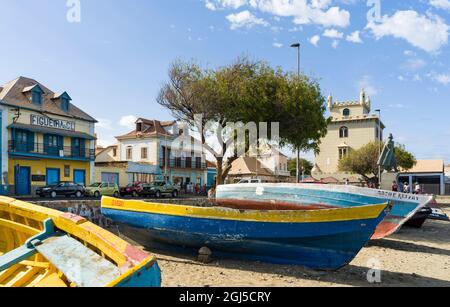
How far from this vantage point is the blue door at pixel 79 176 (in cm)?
3619

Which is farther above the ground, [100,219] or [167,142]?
[167,142]

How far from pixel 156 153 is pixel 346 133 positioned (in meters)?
37.8

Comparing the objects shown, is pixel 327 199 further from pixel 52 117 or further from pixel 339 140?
pixel 339 140

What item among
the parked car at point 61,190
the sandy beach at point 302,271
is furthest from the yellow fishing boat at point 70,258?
the parked car at point 61,190

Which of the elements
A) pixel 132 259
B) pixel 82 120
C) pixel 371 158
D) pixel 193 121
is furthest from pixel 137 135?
pixel 132 259

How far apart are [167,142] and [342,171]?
100.0ft

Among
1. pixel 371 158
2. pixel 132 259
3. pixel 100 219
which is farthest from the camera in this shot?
pixel 371 158

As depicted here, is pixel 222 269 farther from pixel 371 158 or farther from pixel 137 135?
pixel 371 158

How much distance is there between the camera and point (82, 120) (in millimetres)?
36688

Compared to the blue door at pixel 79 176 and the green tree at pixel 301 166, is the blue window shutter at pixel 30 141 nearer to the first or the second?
the blue door at pixel 79 176

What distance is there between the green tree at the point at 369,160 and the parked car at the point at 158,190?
31.4 meters

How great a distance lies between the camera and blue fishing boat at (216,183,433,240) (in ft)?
39.2

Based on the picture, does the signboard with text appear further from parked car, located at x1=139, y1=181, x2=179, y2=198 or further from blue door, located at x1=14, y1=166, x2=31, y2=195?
parked car, located at x1=139, y1=181, x2=179, y2=198
